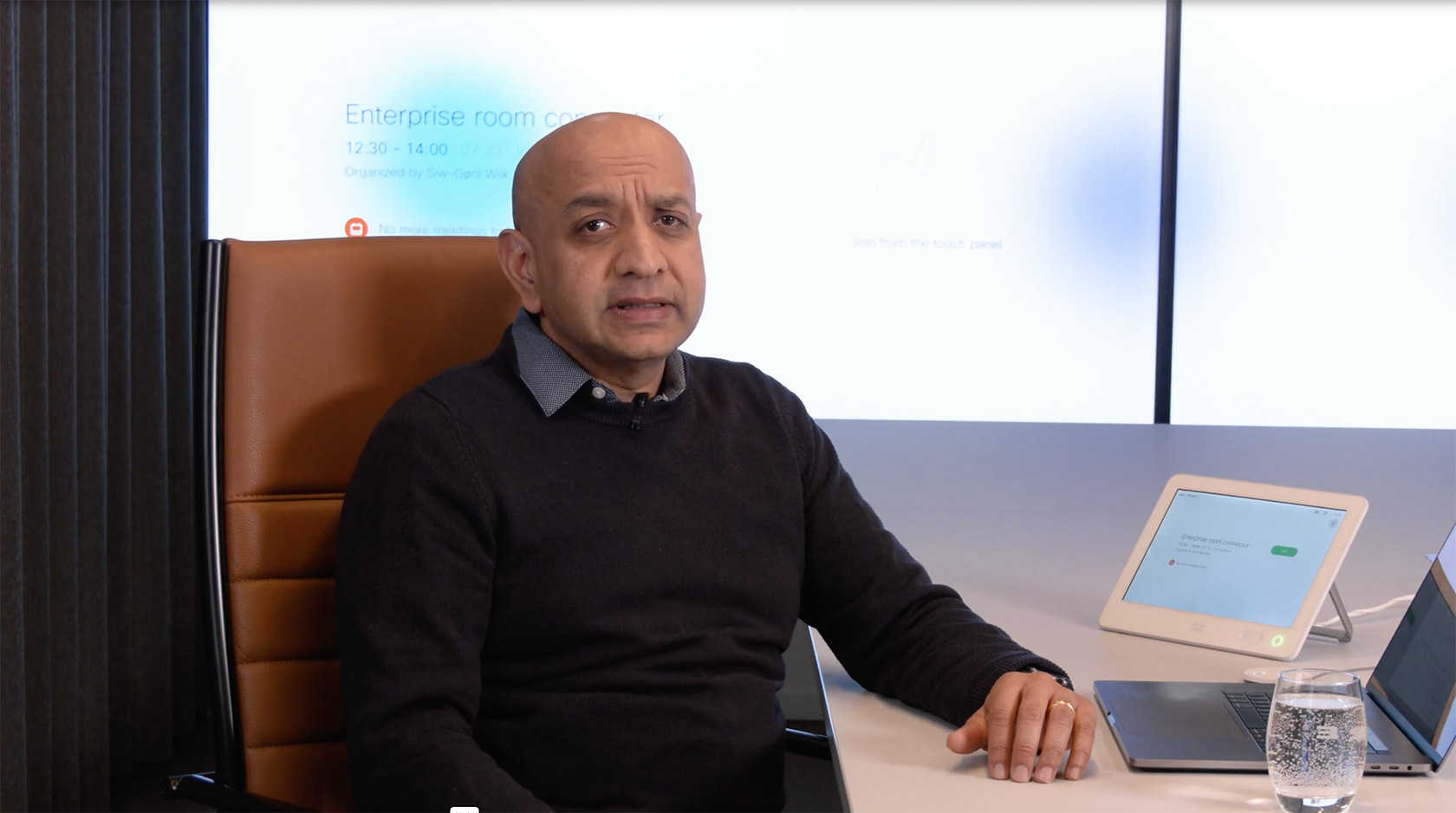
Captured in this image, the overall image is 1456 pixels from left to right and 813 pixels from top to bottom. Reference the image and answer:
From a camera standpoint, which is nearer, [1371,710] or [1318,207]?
[1371,710]

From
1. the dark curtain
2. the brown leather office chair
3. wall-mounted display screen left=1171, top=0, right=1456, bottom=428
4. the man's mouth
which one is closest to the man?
the man's mouth

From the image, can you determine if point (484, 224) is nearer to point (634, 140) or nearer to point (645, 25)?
point (645, 25)

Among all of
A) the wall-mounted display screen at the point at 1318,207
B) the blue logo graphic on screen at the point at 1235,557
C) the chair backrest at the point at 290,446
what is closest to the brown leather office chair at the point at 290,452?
the chair backrest at the point at 290,446

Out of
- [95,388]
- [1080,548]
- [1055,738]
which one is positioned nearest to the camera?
[1055,738]

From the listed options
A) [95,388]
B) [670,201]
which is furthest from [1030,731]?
[95,388]

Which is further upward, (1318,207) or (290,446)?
(1318,207)

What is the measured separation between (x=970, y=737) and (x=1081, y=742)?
94 millimetres

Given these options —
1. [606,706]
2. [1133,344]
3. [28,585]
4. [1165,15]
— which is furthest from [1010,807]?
[1165,15]

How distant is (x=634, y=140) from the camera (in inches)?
54.1

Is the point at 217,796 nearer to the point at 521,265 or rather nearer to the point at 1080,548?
the point at 521,265

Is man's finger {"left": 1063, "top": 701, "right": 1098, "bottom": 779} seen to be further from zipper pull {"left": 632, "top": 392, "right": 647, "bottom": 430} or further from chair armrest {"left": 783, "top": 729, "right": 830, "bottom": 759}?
zipper pull {"left": 632, "top": 392, "right": 647, "bottom": 430}

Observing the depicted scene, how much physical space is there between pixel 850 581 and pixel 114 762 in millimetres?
1994

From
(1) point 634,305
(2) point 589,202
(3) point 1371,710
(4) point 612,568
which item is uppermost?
(2) point 589,202

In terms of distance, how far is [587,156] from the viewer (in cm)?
136
